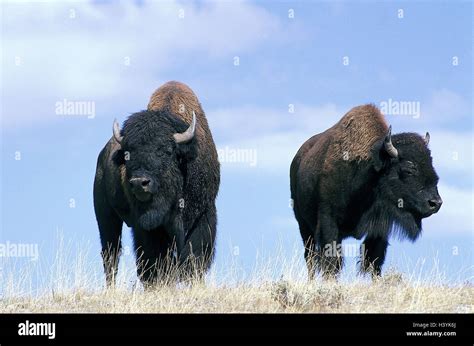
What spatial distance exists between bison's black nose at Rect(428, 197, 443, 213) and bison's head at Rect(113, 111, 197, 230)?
4.21 m

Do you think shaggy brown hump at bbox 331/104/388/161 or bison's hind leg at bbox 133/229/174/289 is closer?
bison's hind leg at bbox 133/229/174/289

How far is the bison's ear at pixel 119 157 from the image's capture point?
10923mm

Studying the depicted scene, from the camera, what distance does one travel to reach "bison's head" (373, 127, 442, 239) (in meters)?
12.9

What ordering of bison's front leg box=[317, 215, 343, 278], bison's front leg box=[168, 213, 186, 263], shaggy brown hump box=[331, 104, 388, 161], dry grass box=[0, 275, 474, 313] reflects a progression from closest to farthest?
dry grass box=[0, 275, 474, 313], bison's front leg box=[168, 213, 186, 263], bison's front leg box=[317, 215, 343, 278], shaggy brown hump box=[331, 104, 388, 161]

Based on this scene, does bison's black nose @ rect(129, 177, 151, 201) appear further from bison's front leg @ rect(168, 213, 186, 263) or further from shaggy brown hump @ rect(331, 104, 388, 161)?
shaggy brown hump @ rect(331, 104, 388, 161)

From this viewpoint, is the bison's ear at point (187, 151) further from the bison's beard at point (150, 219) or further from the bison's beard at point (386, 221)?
the bison's beard at point (386, 221)

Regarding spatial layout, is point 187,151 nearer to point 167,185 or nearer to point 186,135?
point 186,135


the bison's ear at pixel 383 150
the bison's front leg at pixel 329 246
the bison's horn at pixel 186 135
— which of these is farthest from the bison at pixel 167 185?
the bison's ear at pixel 383 150

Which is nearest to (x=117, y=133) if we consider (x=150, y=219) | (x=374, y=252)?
Result: (x=150, y=219)

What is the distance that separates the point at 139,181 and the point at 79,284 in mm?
1476

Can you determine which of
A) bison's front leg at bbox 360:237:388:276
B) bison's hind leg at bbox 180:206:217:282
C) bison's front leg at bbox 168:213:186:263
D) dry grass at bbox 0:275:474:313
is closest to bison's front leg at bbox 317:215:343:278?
bison's front leg at bbox 360:237:388:276

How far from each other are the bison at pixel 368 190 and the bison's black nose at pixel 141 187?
3483 millimetres

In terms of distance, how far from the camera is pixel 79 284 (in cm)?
999

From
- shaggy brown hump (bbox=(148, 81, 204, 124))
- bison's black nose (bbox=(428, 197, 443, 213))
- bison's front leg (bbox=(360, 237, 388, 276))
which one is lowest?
bison's front leg (bbox=(360, 237, 388, 276))
